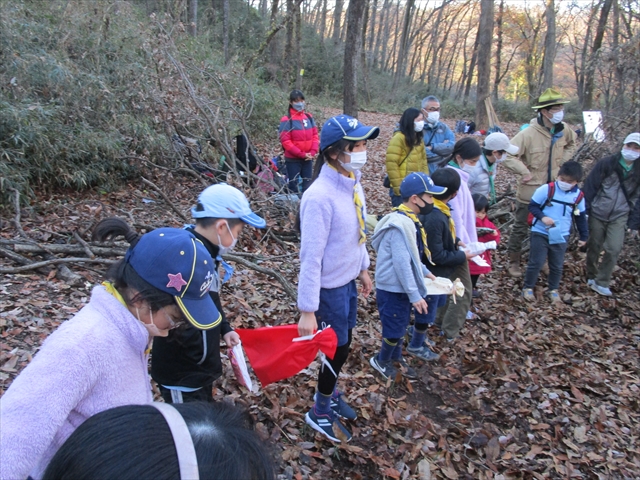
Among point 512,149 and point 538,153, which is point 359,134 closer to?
point 512,149

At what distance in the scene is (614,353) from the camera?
5.06 meters

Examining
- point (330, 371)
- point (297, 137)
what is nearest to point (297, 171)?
point (297, 137)

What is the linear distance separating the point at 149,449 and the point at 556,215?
19.4 ft

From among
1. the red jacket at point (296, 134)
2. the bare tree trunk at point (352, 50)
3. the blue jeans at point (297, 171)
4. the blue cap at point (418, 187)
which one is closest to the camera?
the blue cap at point (418, 187)

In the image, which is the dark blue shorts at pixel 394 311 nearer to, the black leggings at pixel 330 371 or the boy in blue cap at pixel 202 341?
the black leggings at pixel 330 371

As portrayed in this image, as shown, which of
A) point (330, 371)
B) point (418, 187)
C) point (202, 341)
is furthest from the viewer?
→ point (418, 187)

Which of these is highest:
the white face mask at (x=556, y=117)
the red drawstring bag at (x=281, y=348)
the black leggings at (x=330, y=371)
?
the white face mask at (x=556, y=117)

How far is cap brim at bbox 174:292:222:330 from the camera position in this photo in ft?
5.82

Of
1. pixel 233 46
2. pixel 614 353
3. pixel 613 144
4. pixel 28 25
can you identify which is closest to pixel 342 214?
pixel 614 353

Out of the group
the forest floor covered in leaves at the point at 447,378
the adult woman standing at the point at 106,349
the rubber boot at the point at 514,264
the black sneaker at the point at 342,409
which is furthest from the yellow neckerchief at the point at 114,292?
the rubber boot at the point at 514,264

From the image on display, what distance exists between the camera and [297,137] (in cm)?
763

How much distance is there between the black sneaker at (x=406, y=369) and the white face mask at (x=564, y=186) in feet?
10.4

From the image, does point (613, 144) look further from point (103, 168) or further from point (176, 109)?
point (103, 168)

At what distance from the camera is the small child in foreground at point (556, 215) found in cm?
551
